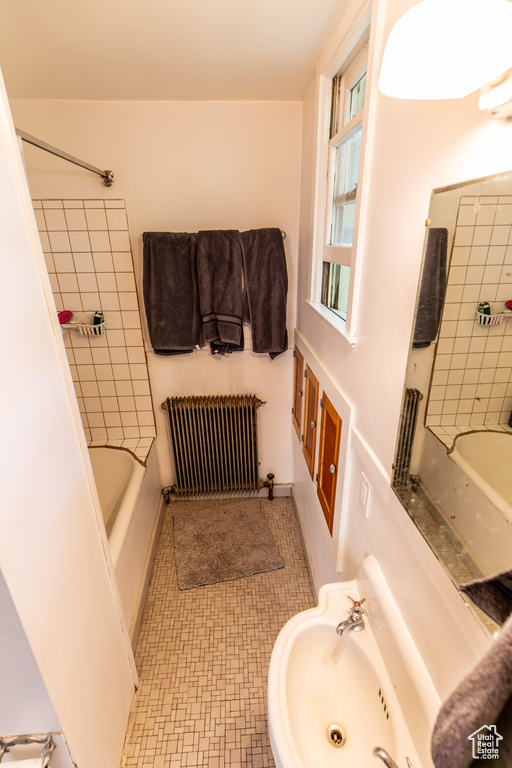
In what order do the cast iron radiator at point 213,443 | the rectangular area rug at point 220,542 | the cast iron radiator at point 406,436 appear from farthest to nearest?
the cast iron radiator at point 213,443 < the rectangular area rug at point 220,542 < the cast iron radiator at point 406,436

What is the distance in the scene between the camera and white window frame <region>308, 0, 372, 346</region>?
1106 mm

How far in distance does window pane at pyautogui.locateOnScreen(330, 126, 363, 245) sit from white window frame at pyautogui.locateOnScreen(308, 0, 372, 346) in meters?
0.03

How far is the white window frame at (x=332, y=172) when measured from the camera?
1106 millimetres

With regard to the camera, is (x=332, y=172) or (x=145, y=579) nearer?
(x=332, y=172)

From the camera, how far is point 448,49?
0.53 m

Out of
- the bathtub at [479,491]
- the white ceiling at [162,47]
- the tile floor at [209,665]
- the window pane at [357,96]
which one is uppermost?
the white ceiling at [162,47]

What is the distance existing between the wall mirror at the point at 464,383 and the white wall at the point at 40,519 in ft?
2.97

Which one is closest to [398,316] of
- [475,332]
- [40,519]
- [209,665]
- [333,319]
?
[475,332]

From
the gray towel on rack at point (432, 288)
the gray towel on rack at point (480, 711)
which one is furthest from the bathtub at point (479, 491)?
the gray towel on rack at point (480, 711)

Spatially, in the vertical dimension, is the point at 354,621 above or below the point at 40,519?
below

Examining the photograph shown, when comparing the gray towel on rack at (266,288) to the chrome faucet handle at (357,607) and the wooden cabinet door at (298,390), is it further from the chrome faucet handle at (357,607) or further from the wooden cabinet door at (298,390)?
the chrome faucet handle at (357,607)

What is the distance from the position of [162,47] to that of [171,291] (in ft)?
3.46

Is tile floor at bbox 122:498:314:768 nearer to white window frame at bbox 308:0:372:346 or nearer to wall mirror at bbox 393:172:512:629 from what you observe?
wall mirror at bbox 393:172:512:629

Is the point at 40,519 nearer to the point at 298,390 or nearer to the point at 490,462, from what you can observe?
the point at 490,462
